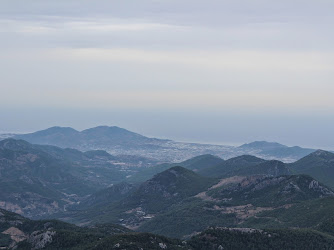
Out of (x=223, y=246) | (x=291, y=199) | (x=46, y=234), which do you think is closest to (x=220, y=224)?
(x=291, y=199)

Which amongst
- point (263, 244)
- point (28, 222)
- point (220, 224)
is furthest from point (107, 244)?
point (220, 224)

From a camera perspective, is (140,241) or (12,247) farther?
(12,247)

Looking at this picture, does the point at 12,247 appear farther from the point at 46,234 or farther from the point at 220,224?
the point at 220,224

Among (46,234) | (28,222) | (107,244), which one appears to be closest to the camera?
(107,244)

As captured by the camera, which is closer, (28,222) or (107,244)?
(107,244)

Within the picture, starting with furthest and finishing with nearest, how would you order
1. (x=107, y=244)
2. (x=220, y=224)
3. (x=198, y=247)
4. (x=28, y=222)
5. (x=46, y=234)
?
1. (x=220, y=224)
2. (x=28, y=222)
3. (x=46, y=234)
4. (x=198, y=247)
5. (x=107, y=244)

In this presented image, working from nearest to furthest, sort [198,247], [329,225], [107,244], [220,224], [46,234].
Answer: [107,244], [198,247], [46,234], [329,225], [220,224]

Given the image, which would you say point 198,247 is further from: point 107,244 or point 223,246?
point 107,244

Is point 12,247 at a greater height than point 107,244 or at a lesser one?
lesser

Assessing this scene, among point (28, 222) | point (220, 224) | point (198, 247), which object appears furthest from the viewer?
point (220, 224)
